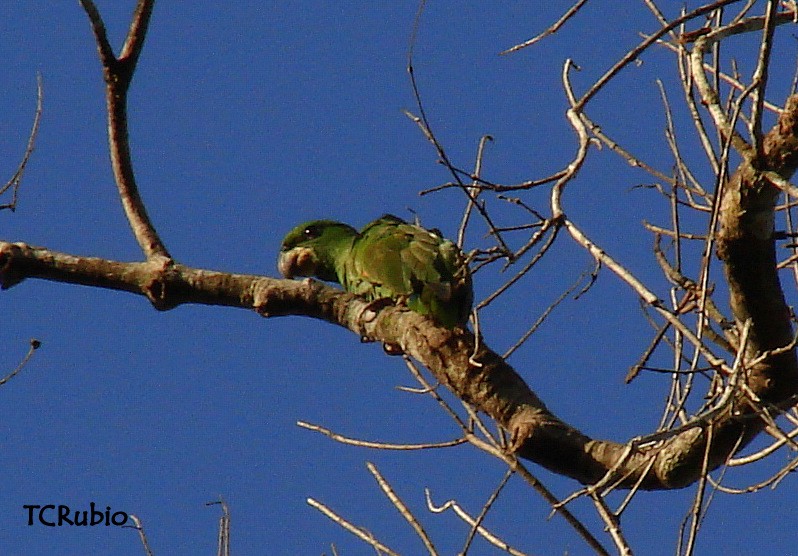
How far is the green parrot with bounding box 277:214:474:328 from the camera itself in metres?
4.60

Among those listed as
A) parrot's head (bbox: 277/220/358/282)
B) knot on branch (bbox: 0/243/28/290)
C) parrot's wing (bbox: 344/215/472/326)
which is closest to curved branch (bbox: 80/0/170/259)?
knot on branch (bbox: 0/243/28/290)

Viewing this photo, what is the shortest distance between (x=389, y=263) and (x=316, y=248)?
1225 mm

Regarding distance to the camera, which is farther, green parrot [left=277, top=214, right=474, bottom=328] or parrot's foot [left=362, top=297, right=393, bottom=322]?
green parrot [left=277, top=214, right=474, bottom=328]

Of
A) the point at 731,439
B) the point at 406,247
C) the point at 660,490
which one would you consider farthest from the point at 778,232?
the point at 406,247

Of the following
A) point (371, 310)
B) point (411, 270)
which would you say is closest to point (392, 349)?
point (371, 310)

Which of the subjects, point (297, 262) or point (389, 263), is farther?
point (297, 262)

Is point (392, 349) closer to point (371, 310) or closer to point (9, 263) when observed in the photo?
point (371, 310)

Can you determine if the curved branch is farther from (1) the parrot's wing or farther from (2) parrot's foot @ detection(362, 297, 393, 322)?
(1) the parrot's wing

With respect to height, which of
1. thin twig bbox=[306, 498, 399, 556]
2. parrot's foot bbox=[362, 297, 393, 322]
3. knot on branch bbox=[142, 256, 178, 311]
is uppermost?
knot on branch bbox=[142, 256, 178, 311]

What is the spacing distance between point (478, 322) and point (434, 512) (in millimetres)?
776

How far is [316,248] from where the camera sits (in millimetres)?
6398

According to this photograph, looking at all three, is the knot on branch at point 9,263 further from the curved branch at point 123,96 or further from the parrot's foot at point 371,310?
the parrot's foot at point 371,310

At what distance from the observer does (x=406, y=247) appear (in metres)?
5.32

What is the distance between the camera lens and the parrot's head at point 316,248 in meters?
6.32
